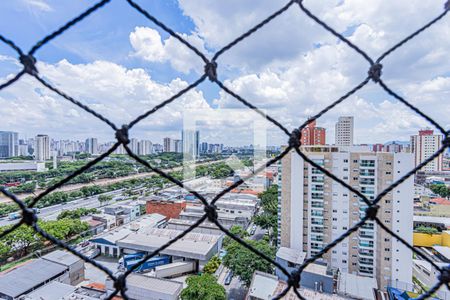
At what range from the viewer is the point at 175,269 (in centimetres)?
534

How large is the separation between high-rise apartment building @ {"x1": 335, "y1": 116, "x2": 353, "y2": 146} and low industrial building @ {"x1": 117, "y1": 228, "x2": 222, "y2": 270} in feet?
13.8

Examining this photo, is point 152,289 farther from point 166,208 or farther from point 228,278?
point 166,208

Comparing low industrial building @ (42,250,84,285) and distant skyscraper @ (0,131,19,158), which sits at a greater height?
distant skyscraper @ (0,131,19,158)

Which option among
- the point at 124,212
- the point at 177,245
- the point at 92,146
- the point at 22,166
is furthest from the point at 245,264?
the point at 22,166

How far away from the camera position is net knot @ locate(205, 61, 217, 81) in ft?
1.62

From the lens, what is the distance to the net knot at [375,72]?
1.65 feet

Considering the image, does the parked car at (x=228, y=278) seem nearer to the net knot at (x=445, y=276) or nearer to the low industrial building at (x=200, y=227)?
the low industrial building at (x=200, y=227)

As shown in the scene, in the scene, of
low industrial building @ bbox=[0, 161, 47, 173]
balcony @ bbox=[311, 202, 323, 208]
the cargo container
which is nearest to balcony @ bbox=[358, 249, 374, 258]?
balcony @ bbox=[311, 202, 323, 208]

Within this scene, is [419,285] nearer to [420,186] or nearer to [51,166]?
[420,186]

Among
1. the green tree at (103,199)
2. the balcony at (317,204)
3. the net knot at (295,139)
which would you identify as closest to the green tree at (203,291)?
the balcony at (317,204)

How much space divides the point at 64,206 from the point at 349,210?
33.5ft

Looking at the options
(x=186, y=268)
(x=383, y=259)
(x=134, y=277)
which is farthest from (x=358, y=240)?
(x=134, y=277)

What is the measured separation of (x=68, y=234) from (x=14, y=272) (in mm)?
2288

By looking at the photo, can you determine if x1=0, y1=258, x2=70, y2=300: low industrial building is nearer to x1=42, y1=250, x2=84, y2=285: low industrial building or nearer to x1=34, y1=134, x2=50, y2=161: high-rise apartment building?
x1=42, y1=250, x2=84, y2=285: low industrial building
